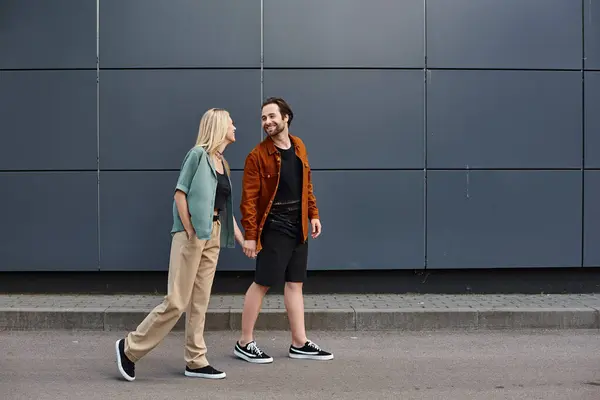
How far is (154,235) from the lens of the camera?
890 cm

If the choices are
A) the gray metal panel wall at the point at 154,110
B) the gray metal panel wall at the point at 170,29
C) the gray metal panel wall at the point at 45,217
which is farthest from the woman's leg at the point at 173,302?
the gray metal panel wall at the point at 170,29

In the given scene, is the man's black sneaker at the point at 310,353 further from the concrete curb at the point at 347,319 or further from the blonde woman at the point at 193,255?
the concrete curb at the point at 347,319

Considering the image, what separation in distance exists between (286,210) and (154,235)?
10.4 feet

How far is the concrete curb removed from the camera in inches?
298

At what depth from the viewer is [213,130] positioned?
573 centimetres

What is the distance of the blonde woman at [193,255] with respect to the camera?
18.2ft

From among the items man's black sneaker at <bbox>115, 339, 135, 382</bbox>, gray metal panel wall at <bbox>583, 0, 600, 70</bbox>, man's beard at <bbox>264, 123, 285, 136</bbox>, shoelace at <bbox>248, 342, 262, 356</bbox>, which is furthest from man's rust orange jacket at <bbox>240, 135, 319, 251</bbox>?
gray metal panel wall at <bbox>583, 0, 600, 70</bbox>

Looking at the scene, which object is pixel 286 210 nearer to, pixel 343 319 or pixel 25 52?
pixel 343 319

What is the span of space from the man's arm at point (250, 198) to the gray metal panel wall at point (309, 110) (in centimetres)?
283

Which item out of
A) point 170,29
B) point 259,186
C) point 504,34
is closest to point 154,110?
point 170,29

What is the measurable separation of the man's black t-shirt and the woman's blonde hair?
1.99 ft

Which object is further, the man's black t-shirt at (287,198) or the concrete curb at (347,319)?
the concrete curb at (347,319)

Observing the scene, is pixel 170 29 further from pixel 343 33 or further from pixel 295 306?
pixel 295 306

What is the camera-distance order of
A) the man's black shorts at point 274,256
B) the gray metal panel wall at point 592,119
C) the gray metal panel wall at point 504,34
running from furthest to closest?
the gray metal panel wall at point 592,119
the gray metal panel wall at point 504,34
the man's black shorts at point 274,256
